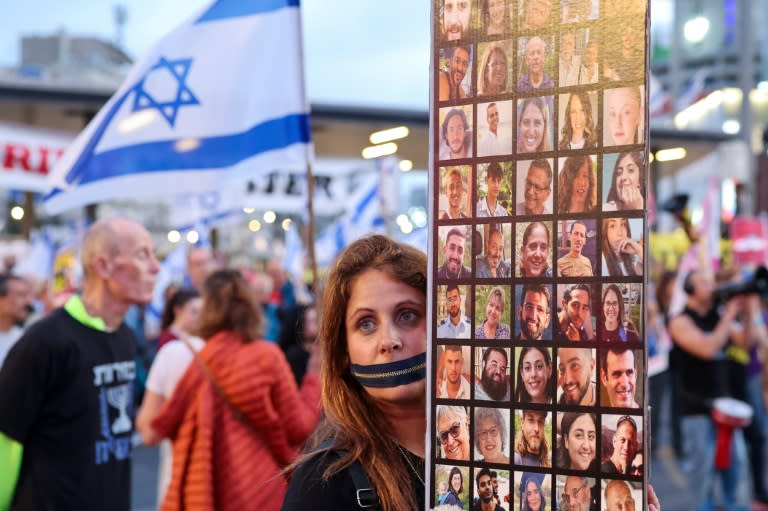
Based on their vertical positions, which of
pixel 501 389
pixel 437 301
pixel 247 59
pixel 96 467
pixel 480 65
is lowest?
pixel 96 467

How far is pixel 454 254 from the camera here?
1.60 m

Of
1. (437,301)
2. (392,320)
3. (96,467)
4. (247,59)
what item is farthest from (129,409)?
(437,301)

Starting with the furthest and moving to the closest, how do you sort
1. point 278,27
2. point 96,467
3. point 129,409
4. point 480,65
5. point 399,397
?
point 278,27, point 129,409, point 96,467, point 399,397, point 480,65

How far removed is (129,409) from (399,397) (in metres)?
2.56

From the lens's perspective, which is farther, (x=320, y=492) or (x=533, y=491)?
(x=320, y=492)

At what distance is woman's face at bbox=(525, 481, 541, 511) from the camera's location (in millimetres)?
1498

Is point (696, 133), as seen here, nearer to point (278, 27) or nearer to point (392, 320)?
point (278, 27)

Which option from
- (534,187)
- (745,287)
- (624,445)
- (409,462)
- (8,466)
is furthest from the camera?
(745,287)

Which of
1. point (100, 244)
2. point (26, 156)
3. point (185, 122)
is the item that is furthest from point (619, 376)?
point (26, 156)

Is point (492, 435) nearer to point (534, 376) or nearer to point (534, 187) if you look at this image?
point (534, 376)

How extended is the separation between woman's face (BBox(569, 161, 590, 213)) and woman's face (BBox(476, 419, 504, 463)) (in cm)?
37

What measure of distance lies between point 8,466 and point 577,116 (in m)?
2.90

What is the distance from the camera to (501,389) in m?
1.55

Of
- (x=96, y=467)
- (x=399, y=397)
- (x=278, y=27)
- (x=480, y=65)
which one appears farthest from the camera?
(x=278, y=27)
